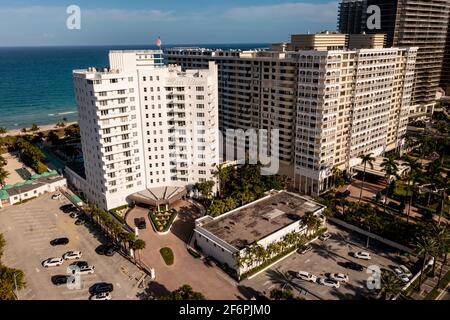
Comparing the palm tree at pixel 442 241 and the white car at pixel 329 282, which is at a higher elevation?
the palm tree at pixel 442 241

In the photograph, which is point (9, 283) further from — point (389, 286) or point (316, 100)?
point (316, 100)

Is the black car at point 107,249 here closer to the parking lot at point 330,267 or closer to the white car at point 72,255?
the white car at point 72,255

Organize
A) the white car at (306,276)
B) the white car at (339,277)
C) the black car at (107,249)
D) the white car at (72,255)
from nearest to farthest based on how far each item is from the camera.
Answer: the white car at (339,277)
the white car at (306,276)
the white car at (72,255)
the black car at (107,249)

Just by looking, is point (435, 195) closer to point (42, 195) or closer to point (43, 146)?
point (42, 195)

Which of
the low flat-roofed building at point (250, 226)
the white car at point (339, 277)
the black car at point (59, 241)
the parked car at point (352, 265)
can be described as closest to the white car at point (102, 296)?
the low flat-roofed building at point (250, 226)

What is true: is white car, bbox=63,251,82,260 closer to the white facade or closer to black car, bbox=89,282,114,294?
black car, bbox=89,282,114,294

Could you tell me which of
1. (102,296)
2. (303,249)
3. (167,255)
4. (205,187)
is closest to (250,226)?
(303,249)

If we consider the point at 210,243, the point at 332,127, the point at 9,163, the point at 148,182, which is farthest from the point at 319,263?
the point at 9,163
